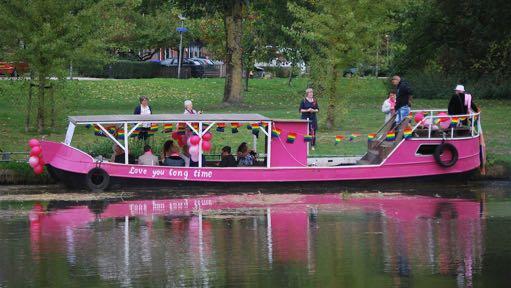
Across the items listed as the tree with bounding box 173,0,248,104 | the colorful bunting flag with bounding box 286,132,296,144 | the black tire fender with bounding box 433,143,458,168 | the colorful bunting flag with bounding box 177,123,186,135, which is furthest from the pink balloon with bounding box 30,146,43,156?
the tree with bounding box 173,0,248,104

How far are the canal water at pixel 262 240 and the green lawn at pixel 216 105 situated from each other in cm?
540

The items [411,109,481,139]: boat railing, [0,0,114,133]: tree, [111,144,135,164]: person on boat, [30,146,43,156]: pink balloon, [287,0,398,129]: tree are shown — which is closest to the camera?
[30,146,43,156]: pink balloon

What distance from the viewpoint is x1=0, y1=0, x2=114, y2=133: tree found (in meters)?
31.9

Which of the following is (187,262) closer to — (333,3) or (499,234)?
(499,234)

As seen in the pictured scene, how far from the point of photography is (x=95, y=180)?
23688 mm

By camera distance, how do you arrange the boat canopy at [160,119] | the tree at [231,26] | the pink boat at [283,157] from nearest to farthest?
the pink boat at [283,157] < the boat canopy at [160,119] < the tree at [231,26]

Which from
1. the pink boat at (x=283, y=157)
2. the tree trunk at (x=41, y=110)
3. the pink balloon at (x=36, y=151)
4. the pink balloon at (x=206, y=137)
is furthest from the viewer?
the tree trunk at (x=41, y=110)

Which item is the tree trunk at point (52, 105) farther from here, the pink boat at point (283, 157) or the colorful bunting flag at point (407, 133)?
the colorful bunting flag at point (407, 133)

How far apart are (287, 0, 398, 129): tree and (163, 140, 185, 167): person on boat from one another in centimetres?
1080

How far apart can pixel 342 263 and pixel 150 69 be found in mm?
54841

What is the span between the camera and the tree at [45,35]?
3186 centimetres

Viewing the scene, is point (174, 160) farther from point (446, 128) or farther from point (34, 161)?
point (446, 128)

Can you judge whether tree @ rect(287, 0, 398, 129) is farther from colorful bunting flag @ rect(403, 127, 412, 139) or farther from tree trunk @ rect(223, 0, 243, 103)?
colorful bunting flag @ rect(403, 127, 412, 139)

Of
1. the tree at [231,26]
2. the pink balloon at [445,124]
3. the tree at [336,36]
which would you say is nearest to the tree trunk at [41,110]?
the tree at [336,36]
